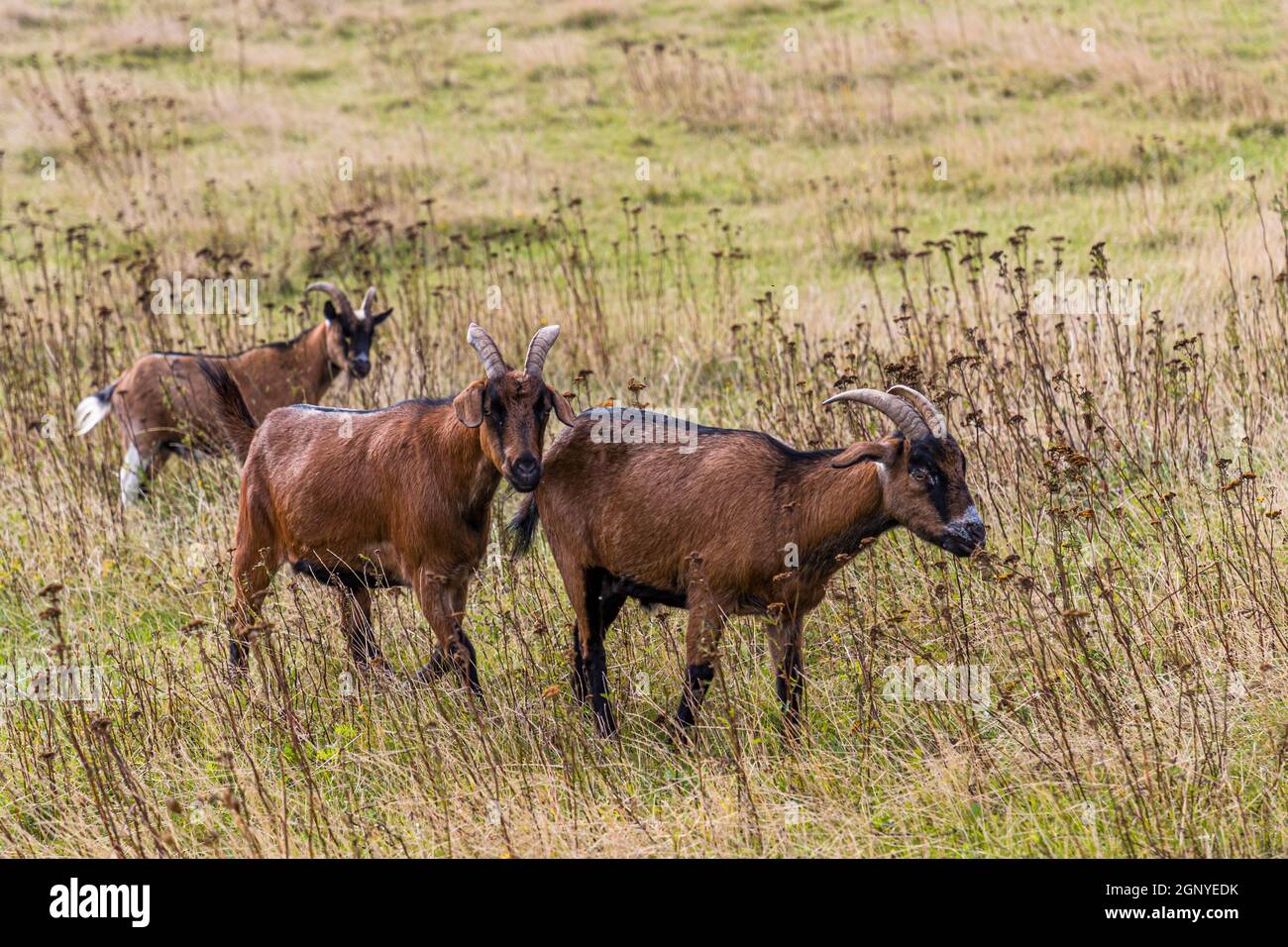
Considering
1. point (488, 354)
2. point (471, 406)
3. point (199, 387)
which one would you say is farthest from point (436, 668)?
point (199, 387)

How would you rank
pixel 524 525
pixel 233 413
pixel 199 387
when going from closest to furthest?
pixel 524 525 < pixel 233 413 < pixel 199 387

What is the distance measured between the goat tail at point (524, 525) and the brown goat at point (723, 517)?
194 mm

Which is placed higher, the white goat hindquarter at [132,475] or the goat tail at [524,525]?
the goat tail at [524,525]

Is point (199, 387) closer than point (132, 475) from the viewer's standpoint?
No

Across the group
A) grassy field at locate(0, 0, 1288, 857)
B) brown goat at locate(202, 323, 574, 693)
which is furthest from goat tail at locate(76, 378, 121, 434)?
brown goat at locate(202, 323, 574, 693)

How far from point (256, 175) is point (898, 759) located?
46.5 ft

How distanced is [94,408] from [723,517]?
5.43 meters

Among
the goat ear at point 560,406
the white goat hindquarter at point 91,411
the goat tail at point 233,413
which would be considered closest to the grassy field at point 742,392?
the white goat hindquarter at point 91,411

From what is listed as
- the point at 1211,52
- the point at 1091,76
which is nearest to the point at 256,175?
the point at 1091,76

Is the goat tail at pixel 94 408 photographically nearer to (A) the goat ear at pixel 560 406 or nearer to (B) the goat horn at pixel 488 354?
(B) the goat horn at pixel 488 354

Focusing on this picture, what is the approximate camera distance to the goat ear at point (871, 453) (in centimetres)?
518

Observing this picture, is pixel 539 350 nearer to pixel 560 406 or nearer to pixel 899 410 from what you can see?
pixel 560 406

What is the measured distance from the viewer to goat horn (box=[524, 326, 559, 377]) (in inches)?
219

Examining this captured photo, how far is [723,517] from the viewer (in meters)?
5.52
